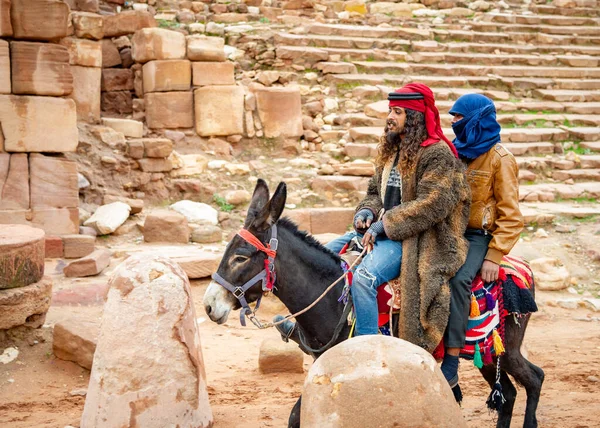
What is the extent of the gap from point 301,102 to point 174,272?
9733mm

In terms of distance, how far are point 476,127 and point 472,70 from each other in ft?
40.0

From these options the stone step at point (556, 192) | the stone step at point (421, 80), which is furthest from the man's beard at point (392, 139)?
the stone step at point (421, 80)

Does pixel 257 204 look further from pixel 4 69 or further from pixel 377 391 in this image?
pixel 4 69

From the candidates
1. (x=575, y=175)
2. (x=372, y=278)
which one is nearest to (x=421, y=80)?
(x=575, y=175)

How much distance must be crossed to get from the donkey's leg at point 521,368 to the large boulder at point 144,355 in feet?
7.95

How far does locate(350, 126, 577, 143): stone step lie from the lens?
45.5ft

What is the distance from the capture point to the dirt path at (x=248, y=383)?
6422 mm

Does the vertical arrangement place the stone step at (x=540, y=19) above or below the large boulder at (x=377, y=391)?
above

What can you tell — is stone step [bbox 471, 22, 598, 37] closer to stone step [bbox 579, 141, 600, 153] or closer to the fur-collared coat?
stone step [bbox 579, 141, 600, 153]

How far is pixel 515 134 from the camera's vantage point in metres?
14.9

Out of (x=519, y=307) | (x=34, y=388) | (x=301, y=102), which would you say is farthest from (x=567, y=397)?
(x=301, y=102)

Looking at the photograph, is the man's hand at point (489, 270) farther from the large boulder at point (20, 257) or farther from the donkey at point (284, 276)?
the large boulder at point (20, 257)

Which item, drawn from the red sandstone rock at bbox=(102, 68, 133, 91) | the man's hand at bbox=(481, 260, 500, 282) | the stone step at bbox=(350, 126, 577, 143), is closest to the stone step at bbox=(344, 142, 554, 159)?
the stone step at bbox=(350, 126, 577, 143)

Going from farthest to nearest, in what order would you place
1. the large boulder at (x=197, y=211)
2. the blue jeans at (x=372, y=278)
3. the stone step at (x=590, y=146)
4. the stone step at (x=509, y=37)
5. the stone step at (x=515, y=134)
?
the stone step at (x=509, y=37)
the stone step at (x=590, y=146)
the stone step at (x=515, y=134)
the large boulder at (x=197, y=211)
the blue jeans at (x=372, y=278)
